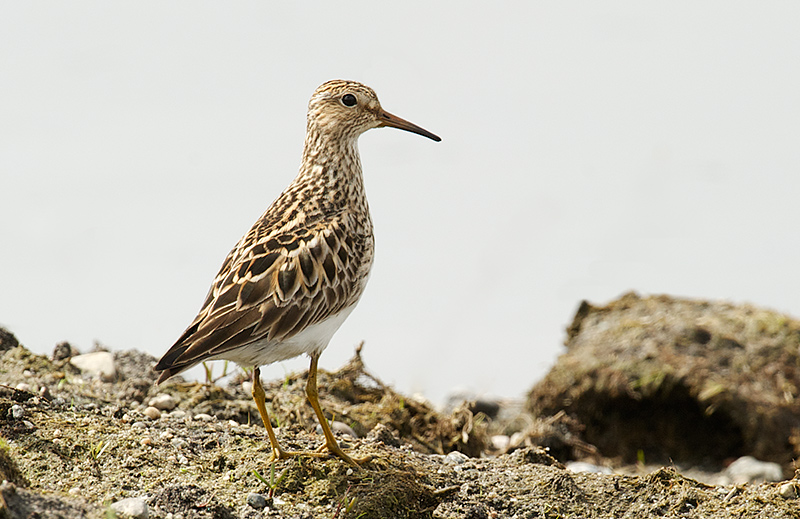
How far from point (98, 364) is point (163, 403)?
111 cm

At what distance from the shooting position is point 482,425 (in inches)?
300

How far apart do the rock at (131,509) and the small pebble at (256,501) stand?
0.61 meters

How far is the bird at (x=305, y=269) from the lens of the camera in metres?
5.37

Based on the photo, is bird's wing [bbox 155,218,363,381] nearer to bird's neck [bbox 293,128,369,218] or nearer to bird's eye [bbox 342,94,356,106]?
bird's neck [bbox 293,128,369,218]

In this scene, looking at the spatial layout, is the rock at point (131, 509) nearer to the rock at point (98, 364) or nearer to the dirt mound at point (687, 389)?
the rock at point (98, 364)

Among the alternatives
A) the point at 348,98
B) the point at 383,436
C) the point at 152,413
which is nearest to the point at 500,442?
the point at 383,436

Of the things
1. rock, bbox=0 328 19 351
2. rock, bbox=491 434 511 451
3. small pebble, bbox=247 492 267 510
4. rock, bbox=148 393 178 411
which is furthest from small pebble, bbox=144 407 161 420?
rock, bbox=491 434 511 451

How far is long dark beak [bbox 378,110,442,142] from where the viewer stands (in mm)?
6820

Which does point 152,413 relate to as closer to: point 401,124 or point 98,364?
point 98,364

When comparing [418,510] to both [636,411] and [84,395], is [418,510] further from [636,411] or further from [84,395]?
[636,411]

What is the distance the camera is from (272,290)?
5.53m

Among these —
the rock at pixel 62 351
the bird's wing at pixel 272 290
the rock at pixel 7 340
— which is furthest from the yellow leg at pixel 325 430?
the rock at pixel 7 340

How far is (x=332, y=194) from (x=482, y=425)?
2532mm

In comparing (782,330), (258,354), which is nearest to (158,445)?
(258,354)
